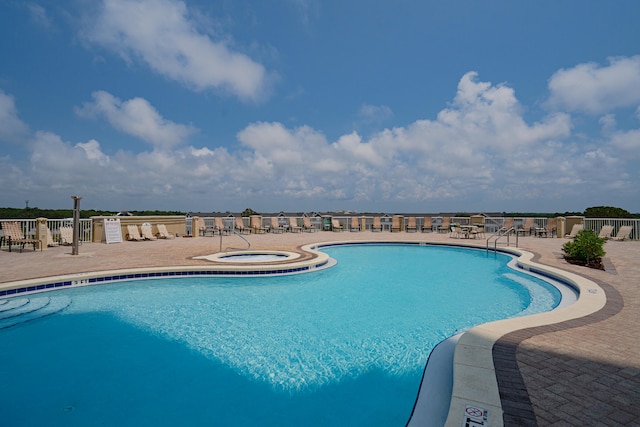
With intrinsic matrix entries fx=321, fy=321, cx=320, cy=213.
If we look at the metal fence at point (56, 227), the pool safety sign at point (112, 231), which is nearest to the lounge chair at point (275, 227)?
the pool safety sign at point (112, 231)

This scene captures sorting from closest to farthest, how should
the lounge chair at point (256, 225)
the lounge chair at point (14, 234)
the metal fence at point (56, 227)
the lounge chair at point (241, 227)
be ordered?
the lounge chair at point (14, 234), the metal fence at point (56, 227), the lounge chair at point (241, 227), the lounge chair at point (256, 225)

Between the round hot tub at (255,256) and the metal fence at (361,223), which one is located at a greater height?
Result: the metal fence at (361,223)

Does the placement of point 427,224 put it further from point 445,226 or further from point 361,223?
point 361,223

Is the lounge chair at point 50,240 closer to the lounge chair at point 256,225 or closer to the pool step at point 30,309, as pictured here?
the pool step at point 30,309

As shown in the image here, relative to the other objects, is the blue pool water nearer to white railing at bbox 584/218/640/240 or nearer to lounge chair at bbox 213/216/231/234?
lounge chair at bbox 213/216/231/234

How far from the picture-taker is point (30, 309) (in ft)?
17.3

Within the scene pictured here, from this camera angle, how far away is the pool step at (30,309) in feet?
15.9

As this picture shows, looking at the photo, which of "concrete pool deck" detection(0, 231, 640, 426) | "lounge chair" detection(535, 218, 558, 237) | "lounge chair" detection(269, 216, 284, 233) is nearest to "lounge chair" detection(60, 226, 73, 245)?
"concrete pool deck" detection(0, 231, 640, 426)

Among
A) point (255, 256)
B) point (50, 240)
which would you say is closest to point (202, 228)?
point (50, 240)

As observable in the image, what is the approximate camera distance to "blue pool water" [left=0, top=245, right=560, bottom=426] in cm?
284

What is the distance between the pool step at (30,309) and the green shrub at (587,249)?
37.8 ft

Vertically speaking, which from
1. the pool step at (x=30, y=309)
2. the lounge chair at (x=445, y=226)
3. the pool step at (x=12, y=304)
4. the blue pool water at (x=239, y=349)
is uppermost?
the lounge chair at (x=445, y=226)

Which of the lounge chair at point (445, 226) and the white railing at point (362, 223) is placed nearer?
the white railing at point (362, 223)

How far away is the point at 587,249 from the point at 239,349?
29.2 ft
